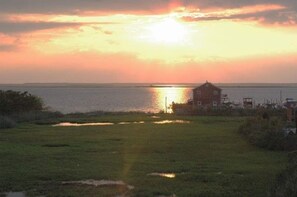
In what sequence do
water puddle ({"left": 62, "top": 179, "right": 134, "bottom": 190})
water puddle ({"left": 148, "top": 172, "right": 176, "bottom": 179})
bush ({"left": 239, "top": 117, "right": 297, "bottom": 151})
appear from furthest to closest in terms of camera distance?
1. bush ({"left": 239, "top": 117, "right": 297, "bottom": 151})
2. water puddle ({"left": 148, "top": 172, "right": 176, "bottom": 179})
3. water puddle ({"left": 62, "top": 179, "right": 134, "bottom": 190})

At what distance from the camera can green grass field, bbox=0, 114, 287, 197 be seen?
50.2 feet

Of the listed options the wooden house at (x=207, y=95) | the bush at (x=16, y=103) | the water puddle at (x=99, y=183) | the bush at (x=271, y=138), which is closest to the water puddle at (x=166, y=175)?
the water puddle at (x=99, y=183)

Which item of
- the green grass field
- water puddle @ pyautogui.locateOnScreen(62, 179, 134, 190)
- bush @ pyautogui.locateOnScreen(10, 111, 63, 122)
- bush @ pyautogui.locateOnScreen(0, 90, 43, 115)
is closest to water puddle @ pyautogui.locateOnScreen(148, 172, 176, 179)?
the green grass field

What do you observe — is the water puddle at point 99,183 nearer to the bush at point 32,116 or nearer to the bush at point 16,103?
the bush at point 32,116

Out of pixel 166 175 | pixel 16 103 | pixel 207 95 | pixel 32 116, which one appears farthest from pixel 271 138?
pixel 207 95

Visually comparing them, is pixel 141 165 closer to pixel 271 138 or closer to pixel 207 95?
pixel 271 138

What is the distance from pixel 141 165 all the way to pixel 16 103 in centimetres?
3694

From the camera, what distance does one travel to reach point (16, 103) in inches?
2142

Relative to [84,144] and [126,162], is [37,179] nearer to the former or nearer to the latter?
[126,162]

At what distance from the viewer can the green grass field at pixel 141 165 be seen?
50.2 ft

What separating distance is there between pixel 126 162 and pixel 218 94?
53994 millimetres

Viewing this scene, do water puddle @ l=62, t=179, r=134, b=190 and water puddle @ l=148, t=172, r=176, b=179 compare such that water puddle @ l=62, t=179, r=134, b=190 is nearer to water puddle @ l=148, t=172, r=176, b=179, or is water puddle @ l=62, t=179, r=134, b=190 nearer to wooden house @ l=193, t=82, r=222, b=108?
water puddle @ l=148, t=172, r=176, b=179

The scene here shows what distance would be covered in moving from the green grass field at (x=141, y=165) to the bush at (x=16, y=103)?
21.5 meters

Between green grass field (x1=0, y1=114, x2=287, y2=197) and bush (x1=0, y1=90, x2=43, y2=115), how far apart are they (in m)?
21.5
